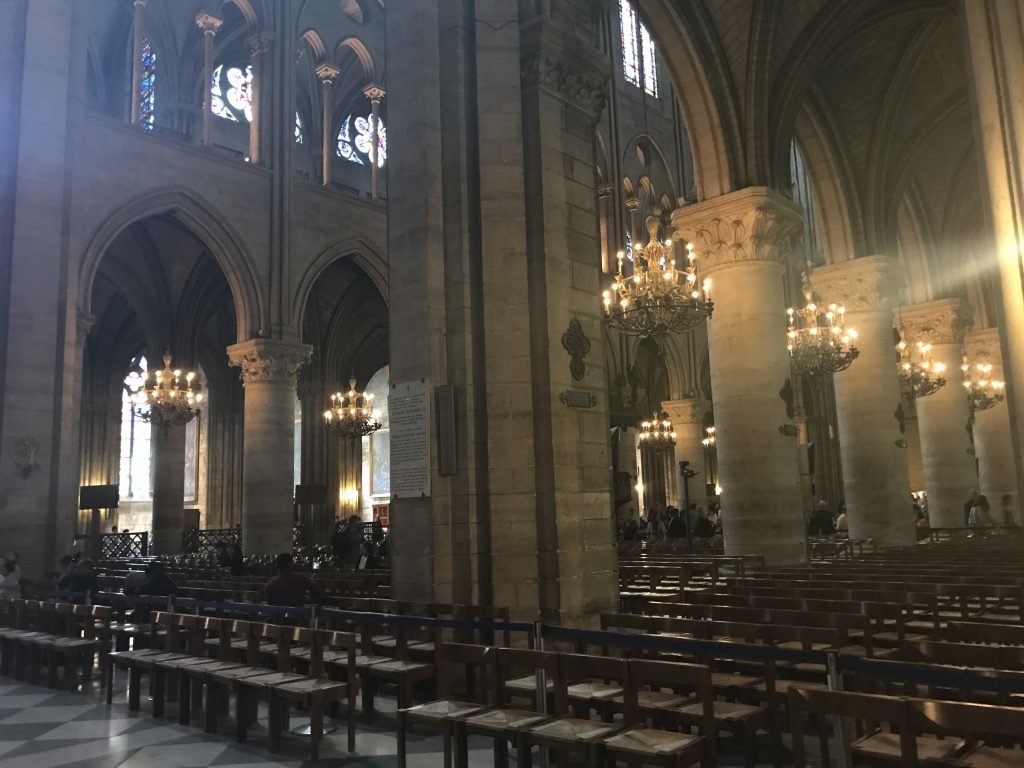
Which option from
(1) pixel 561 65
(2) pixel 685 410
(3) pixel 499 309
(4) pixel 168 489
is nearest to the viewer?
(3) pixel 499 309

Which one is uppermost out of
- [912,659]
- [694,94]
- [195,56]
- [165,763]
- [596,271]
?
[195,56]

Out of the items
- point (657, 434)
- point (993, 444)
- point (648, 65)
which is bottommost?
point (993, 444)

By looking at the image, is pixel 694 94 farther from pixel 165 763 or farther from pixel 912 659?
pixel 165 763

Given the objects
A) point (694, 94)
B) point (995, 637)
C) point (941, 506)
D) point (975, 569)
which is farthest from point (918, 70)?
point (995, 637)

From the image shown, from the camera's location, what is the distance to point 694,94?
1508cm

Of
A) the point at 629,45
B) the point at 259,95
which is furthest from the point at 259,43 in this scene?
the point at 629,45

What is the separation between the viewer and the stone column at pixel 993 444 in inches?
934

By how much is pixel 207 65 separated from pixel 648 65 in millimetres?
17851

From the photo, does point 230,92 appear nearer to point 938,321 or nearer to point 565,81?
point 565,81

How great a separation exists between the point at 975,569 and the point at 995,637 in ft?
16.6

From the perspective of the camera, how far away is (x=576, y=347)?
819cm

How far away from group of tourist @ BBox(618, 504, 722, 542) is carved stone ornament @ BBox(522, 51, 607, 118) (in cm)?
902

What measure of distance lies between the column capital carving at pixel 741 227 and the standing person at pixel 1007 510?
44.0 feet

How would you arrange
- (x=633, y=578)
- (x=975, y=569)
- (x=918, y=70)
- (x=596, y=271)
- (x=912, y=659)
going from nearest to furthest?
(x=912, y=659) < (x=596, y=271) < (x=975, y=569) < (x=633, y=578) < (x=918, y=70)
